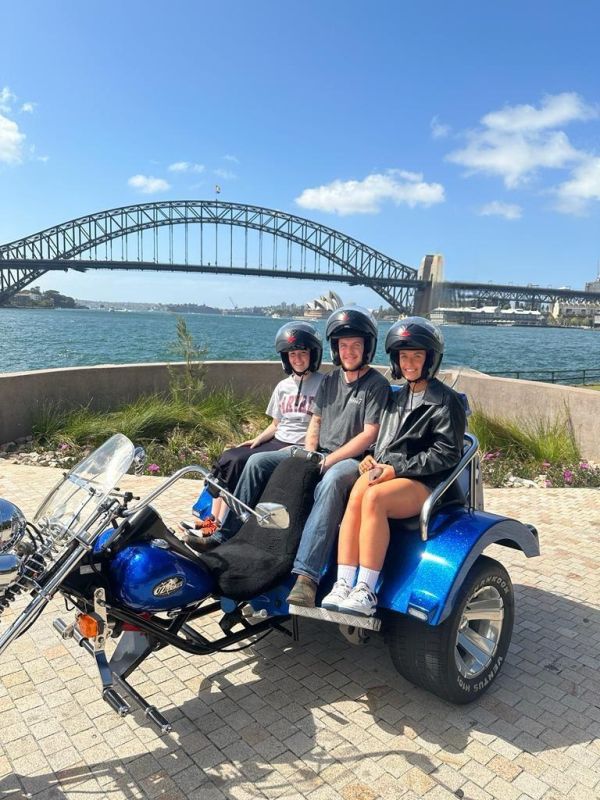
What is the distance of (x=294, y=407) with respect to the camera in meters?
4.49

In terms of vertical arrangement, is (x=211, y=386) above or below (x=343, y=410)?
below

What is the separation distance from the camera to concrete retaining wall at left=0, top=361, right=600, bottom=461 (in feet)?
26.9

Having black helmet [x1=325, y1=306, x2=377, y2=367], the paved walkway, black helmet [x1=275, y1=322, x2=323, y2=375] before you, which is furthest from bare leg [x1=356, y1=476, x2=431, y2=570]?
black helmet [x1=275, y1=322, x2=323, y2=375]

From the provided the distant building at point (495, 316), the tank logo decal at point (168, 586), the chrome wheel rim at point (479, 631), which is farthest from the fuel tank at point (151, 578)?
the distant building at point (495, 316)

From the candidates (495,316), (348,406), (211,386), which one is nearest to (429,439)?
(348,406)

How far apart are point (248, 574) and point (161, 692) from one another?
78 centimetres

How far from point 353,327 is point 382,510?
1.29 metres

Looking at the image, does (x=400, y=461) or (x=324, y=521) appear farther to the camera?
(x=400, y=461)

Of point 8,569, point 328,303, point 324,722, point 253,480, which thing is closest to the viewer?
point 8,569

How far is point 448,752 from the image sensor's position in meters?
2.68

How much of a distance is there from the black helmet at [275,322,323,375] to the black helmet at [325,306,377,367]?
52 cm

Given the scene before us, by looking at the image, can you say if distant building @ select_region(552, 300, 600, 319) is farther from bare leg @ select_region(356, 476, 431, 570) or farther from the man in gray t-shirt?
bare leg @ select_region(356, 476, 431, 570)

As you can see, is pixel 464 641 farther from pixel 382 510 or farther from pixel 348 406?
pixel 348 406

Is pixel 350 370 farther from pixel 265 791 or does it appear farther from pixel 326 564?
pixel 265 791
